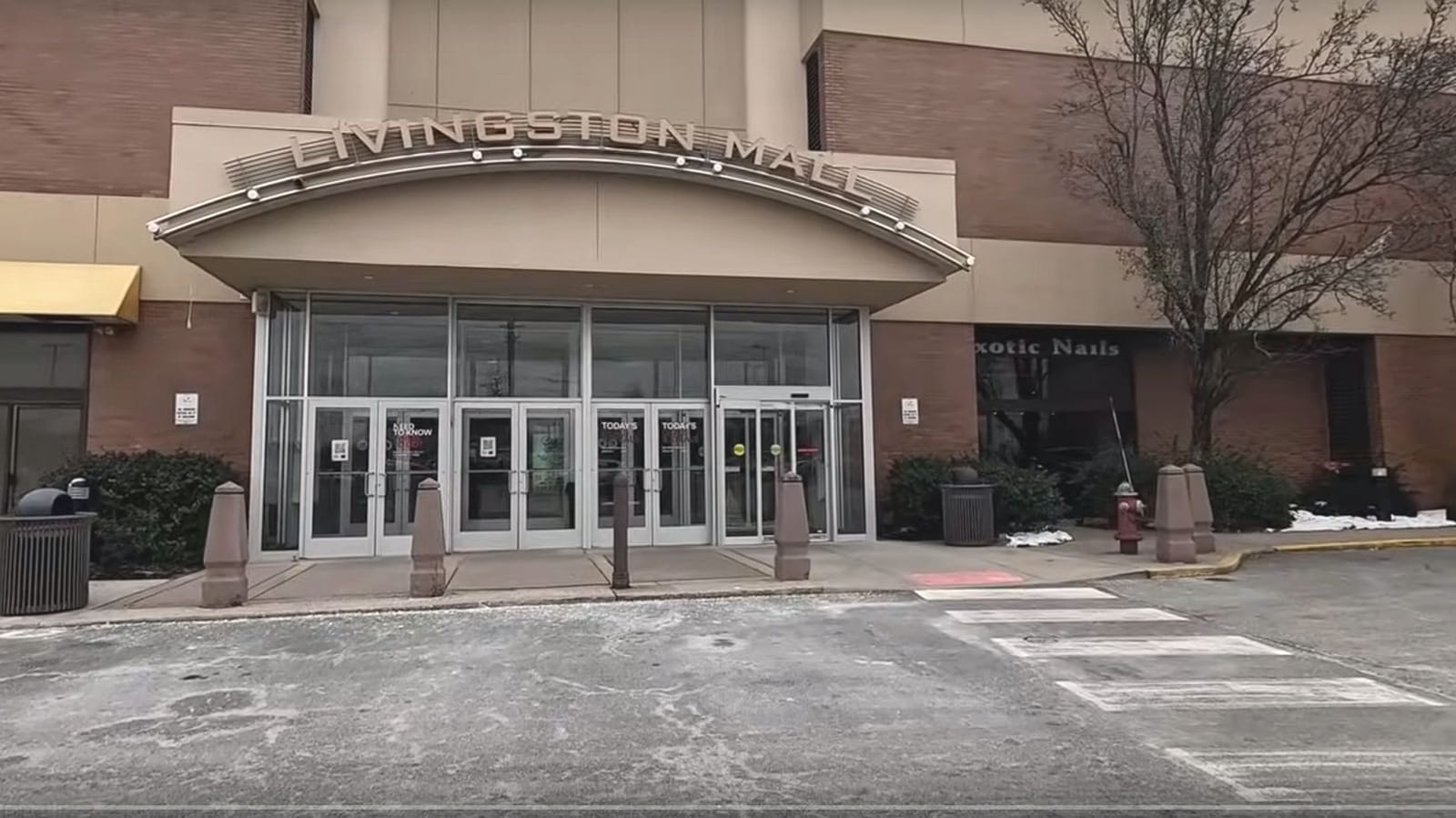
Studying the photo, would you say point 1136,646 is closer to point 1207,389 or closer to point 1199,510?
point 1199,510

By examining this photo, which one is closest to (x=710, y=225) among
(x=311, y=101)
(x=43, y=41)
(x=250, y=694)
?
(x=311, y=101)

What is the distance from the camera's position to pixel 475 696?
251 inches

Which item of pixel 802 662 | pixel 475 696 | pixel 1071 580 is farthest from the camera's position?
pixel 1071 580

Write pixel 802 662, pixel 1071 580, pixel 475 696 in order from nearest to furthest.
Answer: pixel 475 696 < pixel 802 662 < pixel 1071 580

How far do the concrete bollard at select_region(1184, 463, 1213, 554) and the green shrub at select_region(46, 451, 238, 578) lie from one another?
13196 millimetres

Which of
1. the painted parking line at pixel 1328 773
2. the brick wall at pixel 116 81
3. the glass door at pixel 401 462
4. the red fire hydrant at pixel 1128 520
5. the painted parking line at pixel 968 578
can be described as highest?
the brick wall at pixel 116 81

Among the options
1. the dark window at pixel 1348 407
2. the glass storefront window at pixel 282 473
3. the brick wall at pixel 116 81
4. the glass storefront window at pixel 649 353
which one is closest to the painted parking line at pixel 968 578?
the glass storefront window at pixel 649 353

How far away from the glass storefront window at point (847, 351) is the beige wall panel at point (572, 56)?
5.98 metres

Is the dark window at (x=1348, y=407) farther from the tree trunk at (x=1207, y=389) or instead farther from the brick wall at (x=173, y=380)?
the brick wall at (x=173, y=380)

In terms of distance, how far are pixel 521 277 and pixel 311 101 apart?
587 cm

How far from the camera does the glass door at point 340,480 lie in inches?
553

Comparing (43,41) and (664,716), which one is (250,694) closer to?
(664,716)

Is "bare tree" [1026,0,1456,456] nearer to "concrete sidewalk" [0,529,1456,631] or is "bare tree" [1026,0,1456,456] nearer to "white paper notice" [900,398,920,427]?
"concrete sidewalk" [0,529,1456,631]

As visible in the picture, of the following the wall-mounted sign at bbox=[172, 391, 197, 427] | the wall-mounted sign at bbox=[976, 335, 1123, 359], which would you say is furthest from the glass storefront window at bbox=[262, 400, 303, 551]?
the wall-mounted sign at bbox=[976, 335, 1123, 359]
